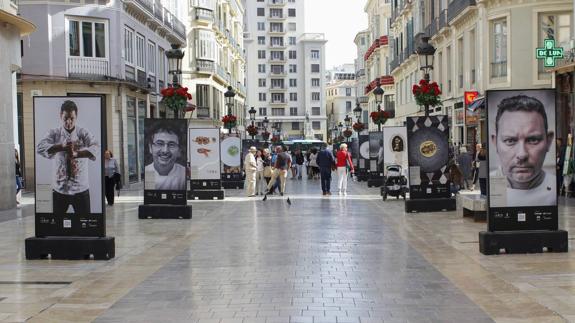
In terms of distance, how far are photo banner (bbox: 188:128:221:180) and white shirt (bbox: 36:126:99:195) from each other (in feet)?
35.9

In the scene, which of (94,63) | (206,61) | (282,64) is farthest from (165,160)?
(282,64)

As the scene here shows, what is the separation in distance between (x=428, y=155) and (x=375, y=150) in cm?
1266

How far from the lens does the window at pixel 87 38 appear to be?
2906 centimetres

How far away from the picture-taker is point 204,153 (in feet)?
70.9

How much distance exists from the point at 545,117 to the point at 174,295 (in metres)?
5.72

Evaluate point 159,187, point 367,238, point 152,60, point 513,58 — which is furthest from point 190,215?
point 152,60

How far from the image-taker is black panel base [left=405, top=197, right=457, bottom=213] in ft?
55.5

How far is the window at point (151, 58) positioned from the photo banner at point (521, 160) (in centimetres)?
2906

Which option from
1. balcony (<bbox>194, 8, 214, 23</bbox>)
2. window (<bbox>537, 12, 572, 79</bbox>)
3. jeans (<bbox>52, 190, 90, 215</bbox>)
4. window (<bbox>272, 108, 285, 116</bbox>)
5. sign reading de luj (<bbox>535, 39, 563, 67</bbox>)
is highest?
balcony (<bbox>194, 8, 214, 23</bbox>)

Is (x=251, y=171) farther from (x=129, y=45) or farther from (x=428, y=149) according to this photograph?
(x=129, y=45)

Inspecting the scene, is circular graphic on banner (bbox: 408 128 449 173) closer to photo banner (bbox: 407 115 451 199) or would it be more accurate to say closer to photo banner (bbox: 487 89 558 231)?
photo banner (bbox: 407 115 451 199)

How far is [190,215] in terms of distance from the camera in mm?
16125

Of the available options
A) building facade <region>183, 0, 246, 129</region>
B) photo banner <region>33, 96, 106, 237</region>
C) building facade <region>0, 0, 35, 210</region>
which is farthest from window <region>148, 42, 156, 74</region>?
photo banner <region>33, 96, 106, 237</region>

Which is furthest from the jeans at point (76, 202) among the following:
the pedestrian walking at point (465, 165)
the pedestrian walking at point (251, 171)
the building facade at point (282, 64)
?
the building facade at point (282, 64)
